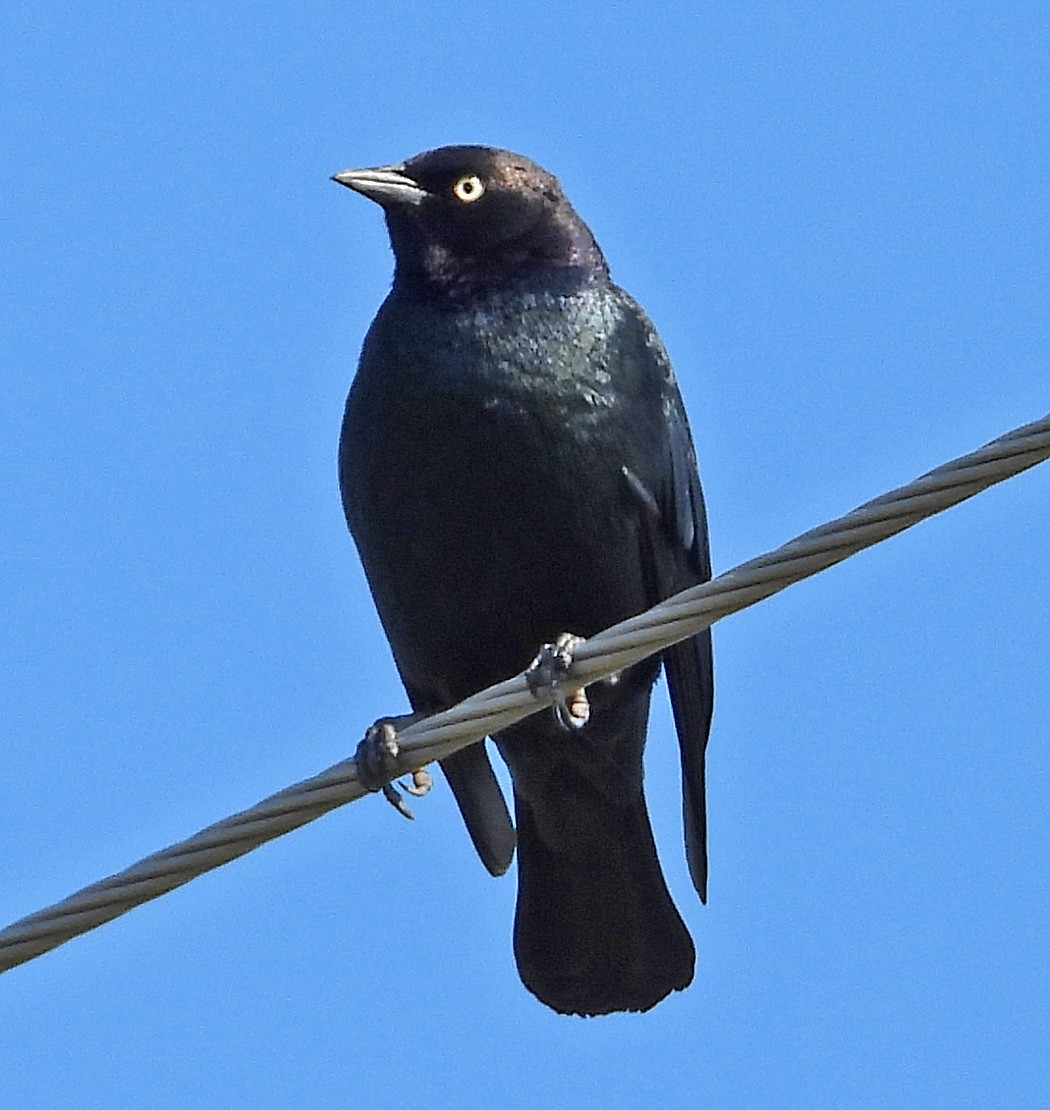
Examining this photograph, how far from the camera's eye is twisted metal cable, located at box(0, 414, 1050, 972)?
12.8 ft

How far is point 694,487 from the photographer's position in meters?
6.60

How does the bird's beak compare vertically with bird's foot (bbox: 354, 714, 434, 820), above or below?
above

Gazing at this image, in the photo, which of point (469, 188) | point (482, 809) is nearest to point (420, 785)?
point (482, 809)

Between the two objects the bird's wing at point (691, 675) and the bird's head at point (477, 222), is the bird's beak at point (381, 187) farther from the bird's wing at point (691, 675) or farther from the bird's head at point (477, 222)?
the bird's wing at point (691, 675)

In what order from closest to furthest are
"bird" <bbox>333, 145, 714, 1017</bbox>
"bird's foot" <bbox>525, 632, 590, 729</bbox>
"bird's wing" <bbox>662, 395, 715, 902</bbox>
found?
"bird's foot" <bbox>525, 632, 590, 729</bbox> → "bird" <bbox>333, 145, 714, 1017</bbox> → "bird's wing" <bbox>662, 395, 715, 902</bbox>

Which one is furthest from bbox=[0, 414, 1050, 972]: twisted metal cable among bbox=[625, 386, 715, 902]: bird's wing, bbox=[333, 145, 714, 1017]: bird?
bbox=[625, 386, 715, 902]: bird's wing

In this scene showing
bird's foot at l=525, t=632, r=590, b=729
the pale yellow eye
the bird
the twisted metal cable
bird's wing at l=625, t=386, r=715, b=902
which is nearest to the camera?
the twisted metal cable

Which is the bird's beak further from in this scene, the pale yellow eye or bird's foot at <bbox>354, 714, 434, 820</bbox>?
bird's foot at <bbox>354, 714, 434, 820</bbox>

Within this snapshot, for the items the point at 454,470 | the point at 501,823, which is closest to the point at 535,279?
the point at 454,470

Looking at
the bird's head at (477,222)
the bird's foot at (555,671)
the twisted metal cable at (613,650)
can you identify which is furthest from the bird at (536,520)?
the twisted metal cable at (613,650)

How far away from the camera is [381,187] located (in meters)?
6.78

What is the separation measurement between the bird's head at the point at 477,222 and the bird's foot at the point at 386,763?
1.20 meters

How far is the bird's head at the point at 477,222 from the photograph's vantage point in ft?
21.6

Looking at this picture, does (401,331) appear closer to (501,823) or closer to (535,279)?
(535,279)
